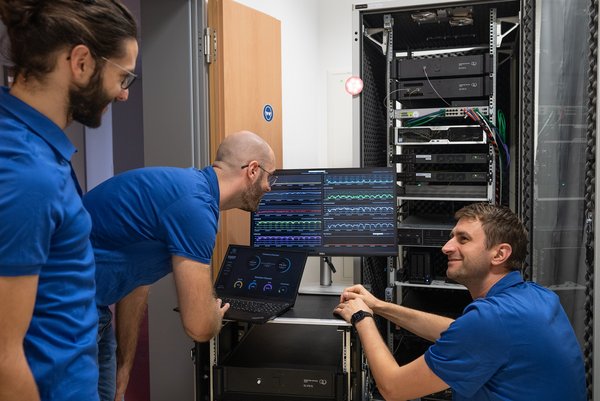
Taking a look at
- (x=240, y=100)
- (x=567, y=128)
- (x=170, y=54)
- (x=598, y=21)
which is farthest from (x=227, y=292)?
(x=598, y=21)

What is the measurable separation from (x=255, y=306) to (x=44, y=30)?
1273mm

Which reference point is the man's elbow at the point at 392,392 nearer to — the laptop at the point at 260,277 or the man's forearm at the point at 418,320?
the man's forearm at the point at 418,320

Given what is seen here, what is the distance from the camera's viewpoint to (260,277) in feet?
6.95

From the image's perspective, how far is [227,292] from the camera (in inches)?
83.2

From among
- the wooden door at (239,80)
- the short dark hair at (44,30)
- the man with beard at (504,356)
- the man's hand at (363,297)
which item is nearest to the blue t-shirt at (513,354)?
the man with beard at (504,356)

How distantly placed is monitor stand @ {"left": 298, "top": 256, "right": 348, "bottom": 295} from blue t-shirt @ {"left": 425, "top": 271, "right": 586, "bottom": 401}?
1.06m

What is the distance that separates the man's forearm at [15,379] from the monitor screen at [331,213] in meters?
1.54

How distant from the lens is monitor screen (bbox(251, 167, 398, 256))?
2316mm

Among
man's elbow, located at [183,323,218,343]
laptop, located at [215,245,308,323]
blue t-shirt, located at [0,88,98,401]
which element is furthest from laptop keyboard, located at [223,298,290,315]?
blue t-shirt, located at [0,88,98,401]

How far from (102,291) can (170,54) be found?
1112 mm

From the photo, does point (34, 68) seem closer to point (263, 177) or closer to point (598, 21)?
point (263, 177)

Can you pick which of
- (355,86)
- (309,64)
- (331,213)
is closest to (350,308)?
(331,213)

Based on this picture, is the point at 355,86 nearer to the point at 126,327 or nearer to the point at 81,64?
the point at 126,327

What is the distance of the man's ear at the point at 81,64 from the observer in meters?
0.94
